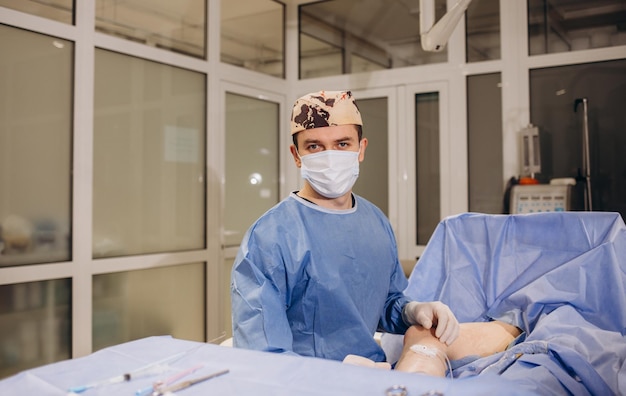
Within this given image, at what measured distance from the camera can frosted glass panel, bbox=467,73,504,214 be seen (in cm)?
330

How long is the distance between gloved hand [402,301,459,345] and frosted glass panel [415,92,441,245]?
204 cm

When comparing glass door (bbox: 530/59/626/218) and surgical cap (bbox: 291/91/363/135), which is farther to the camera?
glass door (bbox: 530/59/626/218)

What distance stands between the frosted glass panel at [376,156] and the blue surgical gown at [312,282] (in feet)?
6.70

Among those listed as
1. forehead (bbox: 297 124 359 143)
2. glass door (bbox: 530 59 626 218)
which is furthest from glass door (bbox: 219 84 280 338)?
forehead (bbox: 297 124 359 143)

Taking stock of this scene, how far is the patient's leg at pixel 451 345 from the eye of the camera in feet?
4.35

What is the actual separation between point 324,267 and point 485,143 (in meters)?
2.23

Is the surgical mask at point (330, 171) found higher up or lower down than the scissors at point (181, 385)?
higher up

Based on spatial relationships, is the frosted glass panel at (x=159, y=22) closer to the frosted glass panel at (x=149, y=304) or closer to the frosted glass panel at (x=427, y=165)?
the frosted glass panel at (x=149, y=304)

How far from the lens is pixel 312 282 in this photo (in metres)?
1.42

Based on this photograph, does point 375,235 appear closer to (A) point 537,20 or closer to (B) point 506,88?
(B) point 506,88

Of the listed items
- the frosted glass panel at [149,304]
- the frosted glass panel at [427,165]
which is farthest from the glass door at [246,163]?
the frosted glass panel at [427,165]

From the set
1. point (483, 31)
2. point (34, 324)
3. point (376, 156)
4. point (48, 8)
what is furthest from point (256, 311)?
point (483, 31)

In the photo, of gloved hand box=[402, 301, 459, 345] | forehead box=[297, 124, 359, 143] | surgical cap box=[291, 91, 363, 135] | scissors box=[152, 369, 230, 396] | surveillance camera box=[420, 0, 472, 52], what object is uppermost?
surveillance camera box=[420, 0, 472, 52]

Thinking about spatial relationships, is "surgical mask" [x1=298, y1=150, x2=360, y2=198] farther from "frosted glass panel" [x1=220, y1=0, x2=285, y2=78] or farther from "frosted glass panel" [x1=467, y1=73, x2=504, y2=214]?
"frosted glass panel" [x1=220, y1=0, x2=285, y2=78]
